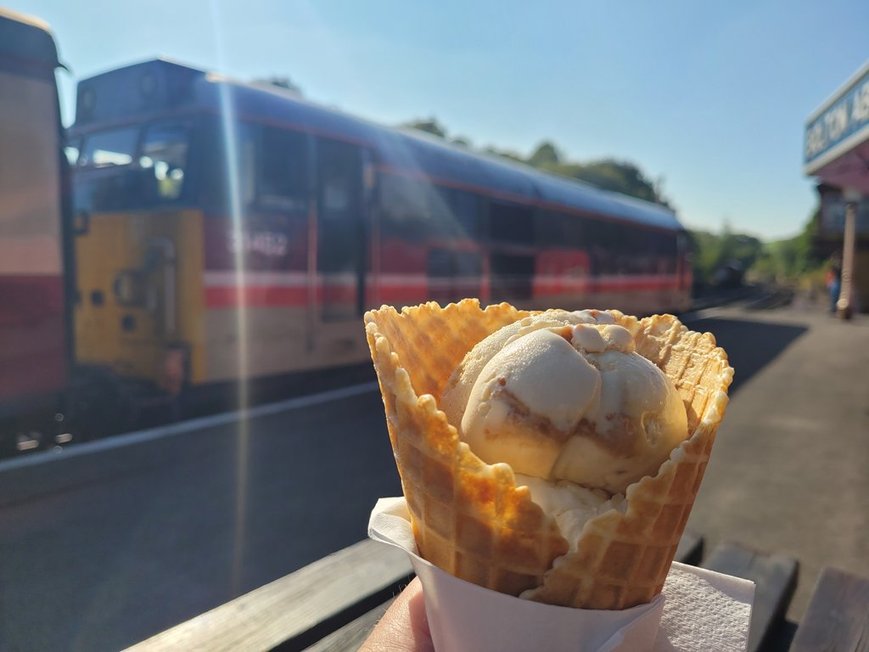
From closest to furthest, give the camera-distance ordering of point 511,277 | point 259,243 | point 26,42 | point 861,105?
point 26,42, point 861,105, point 259,243, point 511,277


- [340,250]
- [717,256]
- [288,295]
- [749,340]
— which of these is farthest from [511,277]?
[717,256]

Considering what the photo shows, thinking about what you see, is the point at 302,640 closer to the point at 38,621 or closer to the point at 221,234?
the point at 38,621

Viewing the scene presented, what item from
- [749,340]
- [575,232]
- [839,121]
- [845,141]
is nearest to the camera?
[845,141]

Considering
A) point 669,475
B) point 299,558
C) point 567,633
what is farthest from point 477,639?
point 299,558

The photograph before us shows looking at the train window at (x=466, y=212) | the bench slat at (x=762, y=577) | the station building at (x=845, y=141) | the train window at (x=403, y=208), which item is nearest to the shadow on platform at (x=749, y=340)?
the station building at (x=845, y=141)

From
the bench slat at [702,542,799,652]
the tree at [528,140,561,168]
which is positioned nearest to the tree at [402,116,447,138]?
the tree at [528,140,561,168]

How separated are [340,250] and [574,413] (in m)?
6.88

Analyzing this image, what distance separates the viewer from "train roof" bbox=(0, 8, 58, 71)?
4.56 meters

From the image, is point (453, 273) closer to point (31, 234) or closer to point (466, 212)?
point (466, 212)

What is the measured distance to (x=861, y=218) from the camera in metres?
29.8

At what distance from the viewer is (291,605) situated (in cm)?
148

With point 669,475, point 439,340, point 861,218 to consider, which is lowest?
point 669,475

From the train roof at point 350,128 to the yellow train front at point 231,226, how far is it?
2 centimetres

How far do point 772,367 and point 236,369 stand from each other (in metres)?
8.57
